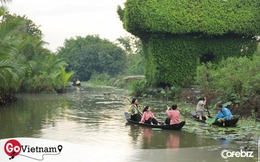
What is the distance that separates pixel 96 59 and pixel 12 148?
61817mm

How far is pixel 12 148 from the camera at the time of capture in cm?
1009

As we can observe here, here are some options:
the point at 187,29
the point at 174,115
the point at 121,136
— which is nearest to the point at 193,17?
the point at 187,29

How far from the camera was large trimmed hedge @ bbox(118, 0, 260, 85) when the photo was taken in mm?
26984

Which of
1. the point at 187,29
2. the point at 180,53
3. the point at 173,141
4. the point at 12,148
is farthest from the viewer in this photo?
the point at 180,53

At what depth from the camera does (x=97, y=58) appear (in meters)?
71.7

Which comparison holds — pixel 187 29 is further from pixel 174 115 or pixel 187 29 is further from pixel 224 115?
pixel 174 115

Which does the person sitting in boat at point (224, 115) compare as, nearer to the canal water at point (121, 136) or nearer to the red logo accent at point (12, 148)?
the canal water at point (121, 136)

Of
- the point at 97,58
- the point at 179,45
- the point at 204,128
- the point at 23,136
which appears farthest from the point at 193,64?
the point at 97,58

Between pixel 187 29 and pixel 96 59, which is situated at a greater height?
pixel 96 59

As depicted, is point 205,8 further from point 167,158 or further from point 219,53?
point 167,158

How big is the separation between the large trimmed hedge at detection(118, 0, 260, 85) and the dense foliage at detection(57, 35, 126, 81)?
137 ft

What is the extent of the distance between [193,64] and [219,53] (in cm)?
219
